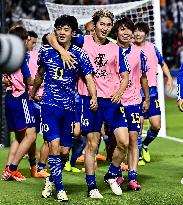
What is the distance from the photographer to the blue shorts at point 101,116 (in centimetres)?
722

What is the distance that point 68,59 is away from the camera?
6895 mm

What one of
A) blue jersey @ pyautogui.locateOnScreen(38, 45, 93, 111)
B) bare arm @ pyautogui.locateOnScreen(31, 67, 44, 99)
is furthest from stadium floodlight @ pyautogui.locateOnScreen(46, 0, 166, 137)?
blue jersey @ pyautogui.locateOnScreen(38, 45, 93, 111)

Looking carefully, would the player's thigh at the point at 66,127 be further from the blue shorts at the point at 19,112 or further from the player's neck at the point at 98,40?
the blue shorts at the point at 19,112

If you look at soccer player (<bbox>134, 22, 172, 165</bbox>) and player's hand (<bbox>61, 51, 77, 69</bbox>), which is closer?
player's hand (<bbox>61, 51, 77, 69</bbox>)

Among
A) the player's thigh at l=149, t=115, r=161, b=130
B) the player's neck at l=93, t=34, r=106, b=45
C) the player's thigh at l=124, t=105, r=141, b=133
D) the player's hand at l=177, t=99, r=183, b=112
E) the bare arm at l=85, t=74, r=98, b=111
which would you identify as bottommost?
the player's thigh at l=149, t=115, r=161, b=130

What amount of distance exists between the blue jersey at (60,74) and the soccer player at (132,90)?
930mm

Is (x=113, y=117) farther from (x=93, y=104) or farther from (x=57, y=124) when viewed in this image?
(x=57, y=124)

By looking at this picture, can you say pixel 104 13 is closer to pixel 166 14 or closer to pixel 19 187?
pixel 19 187

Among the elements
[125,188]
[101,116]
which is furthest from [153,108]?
[101,116]

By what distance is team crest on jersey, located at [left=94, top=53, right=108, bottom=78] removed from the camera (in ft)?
24.0

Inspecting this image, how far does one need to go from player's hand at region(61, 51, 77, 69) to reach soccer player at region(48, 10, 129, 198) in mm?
303

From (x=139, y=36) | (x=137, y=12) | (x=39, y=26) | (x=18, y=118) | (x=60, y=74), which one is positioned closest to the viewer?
(x=60, y=74)

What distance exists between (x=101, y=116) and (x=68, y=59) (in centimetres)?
78

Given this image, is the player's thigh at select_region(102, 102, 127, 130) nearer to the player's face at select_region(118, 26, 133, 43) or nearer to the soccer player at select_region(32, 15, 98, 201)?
the soccer player at select_region(32, 15, 98, 201)
